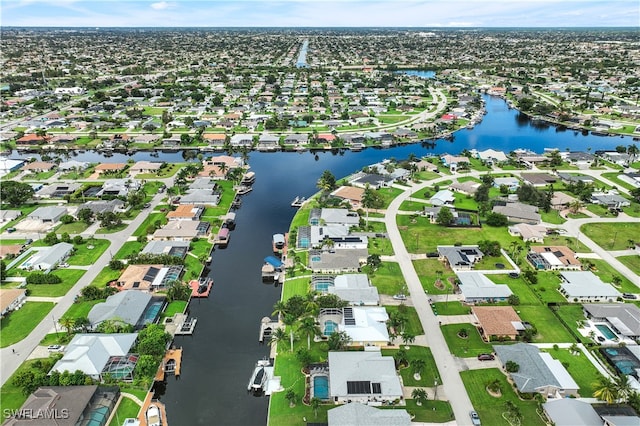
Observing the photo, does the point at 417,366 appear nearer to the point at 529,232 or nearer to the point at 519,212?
the point at 529,232

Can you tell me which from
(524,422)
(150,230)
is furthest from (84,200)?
(524,422)

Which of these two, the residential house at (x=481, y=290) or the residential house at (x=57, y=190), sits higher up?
the residential house at (x=57, y=190)

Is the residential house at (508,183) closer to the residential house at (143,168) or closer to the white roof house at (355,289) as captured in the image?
the white roof house at (355,289)

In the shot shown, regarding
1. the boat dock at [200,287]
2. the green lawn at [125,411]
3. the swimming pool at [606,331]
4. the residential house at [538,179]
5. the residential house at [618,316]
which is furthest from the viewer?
the residential house at [538,179]

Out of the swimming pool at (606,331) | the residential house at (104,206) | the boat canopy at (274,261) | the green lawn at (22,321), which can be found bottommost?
the swimming pool at (606,331)

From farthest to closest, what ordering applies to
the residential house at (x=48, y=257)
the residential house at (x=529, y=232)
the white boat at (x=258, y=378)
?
the residential house at (x=529, y=232) → the residential house at (x=48, y=257) → the white boat at (x=258, y=378)

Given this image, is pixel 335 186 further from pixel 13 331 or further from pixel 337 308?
pixel 13 331

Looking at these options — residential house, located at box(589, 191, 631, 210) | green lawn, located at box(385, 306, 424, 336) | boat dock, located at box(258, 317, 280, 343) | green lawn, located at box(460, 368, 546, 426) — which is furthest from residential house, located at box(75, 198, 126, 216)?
residential house, located at box(589, 191, 631, 210)

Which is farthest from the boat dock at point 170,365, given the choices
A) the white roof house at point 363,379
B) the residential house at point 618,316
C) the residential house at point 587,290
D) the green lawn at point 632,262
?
the green lawn at point 632,262
